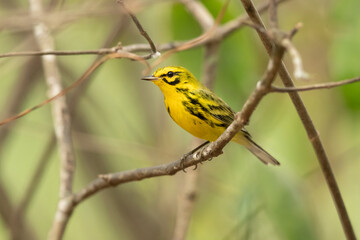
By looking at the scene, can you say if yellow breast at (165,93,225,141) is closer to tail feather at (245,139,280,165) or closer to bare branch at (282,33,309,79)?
tail feather at (245,139,280,165)

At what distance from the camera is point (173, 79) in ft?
11.9

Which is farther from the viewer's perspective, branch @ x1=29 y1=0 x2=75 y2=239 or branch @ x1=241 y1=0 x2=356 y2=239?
branch @ x1=29 y1=0 x2=75 y2=239

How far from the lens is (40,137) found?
20.9 ft

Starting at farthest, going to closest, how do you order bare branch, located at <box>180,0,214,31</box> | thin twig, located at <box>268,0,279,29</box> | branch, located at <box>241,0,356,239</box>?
bare branch, located at <box>180,0,214,31</box>
branch, located at <box>241,0,356,239</box>
thin twig, located at <box>268,0,279,29</box>

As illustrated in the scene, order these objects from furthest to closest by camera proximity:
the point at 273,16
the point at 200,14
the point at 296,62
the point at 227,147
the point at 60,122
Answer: the point at 227,147, the point at 200,14, the point at 60,122, the point at 273,16, the point at 296,62

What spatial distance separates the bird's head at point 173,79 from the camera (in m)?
3.56

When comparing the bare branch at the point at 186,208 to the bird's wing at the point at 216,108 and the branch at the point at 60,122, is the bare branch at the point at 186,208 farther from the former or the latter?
the branch at the point at 60,122

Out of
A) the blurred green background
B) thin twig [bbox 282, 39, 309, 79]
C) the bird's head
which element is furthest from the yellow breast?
thin twig [bbox 282, 39, 309, 79]

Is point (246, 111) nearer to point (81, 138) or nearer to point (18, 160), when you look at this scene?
point (81, 138)

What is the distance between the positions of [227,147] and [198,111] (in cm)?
142

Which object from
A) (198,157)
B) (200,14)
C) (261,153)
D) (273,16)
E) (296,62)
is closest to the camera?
(296,62)

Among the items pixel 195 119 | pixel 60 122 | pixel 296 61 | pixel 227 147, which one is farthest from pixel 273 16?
pixel 227 147

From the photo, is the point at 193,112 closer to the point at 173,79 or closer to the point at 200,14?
the point at 173,79

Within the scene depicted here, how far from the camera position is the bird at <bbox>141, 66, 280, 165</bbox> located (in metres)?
3.35
